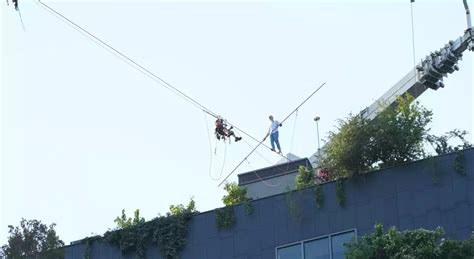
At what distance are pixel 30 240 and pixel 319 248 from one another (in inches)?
841

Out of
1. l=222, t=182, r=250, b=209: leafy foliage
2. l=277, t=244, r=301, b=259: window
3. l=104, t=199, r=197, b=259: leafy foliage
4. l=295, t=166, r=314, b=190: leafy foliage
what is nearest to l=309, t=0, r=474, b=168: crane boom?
l=295, t=166, r=314, b=190: leafy foliage

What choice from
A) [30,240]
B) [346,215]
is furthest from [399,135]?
[30,240]

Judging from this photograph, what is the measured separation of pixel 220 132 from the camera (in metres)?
37.3

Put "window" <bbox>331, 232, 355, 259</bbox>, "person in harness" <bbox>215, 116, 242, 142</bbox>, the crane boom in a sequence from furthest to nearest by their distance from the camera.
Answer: "person in harness" <bbox>215, 116, 242, 142</bbox>
the crane boom
"window" <bbox>331, 232, 355, 259</bbox>

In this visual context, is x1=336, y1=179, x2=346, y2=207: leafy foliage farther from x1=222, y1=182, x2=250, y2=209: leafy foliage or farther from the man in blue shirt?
the man in blue shirt

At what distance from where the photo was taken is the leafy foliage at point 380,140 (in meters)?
31.0

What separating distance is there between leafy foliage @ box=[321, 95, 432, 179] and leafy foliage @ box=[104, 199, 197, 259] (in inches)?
193

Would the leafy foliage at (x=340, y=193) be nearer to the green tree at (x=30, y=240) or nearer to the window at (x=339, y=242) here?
the window at (x=339, y=242)

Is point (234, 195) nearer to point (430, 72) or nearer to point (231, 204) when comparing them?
point (231, 204)

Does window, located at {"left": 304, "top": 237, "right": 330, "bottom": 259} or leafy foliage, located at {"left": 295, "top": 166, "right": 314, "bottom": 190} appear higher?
leafy foliage, located at {"left": 295, "top": 166, "right": 314, "bottom": 190}

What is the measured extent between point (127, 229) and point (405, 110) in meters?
9.09

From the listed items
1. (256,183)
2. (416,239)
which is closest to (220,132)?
(256,183)

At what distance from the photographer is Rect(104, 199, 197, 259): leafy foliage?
33.5 metres

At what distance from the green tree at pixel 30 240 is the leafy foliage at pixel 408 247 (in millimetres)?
25220
